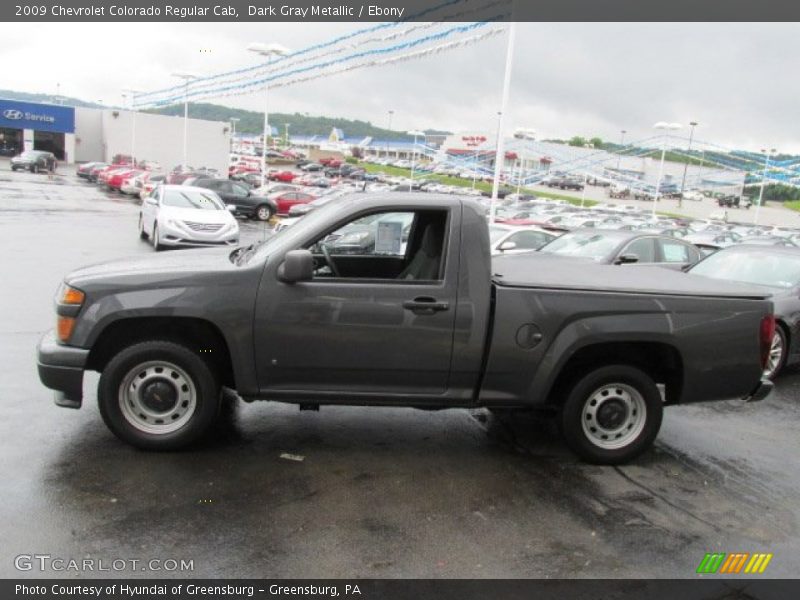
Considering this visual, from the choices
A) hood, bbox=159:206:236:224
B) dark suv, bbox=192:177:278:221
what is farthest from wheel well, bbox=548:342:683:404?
dark suv, bbox=192:177:278:221

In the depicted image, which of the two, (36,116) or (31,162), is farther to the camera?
(36,116)

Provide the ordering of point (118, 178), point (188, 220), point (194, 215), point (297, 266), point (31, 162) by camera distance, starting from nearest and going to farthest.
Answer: point (297, 266), point (188, 220), point (194, 215), point (118, 178), point (31, 162)

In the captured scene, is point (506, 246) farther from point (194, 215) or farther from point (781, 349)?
point (194, 215)

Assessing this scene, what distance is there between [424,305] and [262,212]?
2446 cm

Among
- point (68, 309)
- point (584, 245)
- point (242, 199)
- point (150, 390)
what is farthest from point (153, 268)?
point (242, 199)

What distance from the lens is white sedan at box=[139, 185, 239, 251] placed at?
15.0 meters

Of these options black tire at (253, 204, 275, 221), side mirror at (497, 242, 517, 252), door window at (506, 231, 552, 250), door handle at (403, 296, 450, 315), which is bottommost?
black tire at (253, 204, 275, 221)

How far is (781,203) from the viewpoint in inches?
3167

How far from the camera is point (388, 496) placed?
4215 millimetres

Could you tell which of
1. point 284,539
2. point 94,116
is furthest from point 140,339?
point 94,116

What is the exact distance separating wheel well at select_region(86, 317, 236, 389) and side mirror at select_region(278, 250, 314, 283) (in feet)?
2.14

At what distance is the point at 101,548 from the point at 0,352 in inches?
162

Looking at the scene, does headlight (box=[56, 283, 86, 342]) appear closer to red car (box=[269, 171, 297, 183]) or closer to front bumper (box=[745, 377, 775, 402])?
front bumper (box=[745, 377, 775, 402])

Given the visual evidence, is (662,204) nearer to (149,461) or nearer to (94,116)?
(94,116)
